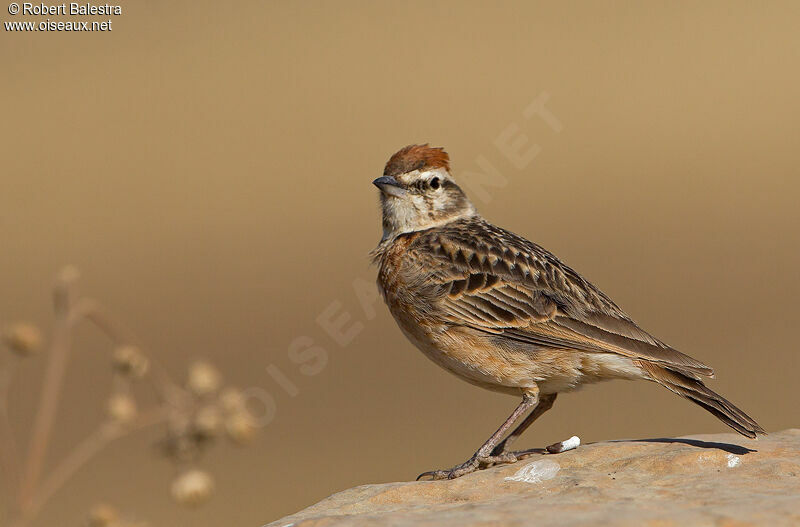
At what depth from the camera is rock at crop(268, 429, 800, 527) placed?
16.8 feet

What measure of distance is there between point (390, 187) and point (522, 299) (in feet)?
6.21

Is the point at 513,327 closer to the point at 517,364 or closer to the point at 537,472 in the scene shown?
the point at 517,364

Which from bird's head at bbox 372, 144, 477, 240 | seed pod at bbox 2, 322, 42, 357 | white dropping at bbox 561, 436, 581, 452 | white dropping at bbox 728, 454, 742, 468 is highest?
bird's head at bbox 372, 144, 477, 240

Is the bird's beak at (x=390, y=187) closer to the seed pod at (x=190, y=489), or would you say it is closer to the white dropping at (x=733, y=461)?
the white dropping at (x=733, y=461)

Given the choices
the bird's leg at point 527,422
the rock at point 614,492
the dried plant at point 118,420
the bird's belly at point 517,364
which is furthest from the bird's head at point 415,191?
the dried plant at point 118,420

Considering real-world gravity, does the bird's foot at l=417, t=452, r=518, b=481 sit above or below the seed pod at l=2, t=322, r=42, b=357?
below

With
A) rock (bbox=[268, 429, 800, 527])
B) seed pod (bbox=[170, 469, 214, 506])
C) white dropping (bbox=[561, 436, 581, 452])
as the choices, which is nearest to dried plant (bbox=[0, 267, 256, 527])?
seed pod (bbox=[170, 469, 214, 506])

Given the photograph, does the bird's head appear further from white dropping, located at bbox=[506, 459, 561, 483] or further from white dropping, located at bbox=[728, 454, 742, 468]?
white dropping, located at bbox=[728, 454, 742, 468]

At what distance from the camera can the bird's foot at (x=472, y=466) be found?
736 cm

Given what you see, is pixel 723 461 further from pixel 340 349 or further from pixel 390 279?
pixel 340 349

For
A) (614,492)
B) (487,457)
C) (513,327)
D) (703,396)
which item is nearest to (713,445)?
(703,396)

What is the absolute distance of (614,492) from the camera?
580 cm

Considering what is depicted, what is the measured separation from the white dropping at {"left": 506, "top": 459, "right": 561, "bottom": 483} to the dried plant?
247 cm

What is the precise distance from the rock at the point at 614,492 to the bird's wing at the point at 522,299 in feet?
2.15
